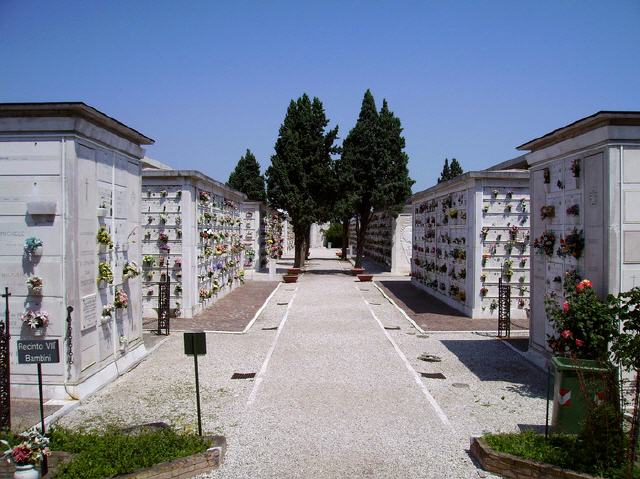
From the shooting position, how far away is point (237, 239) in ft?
Result: 74.1

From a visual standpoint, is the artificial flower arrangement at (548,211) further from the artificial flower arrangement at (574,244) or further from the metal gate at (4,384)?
the metal gate at (4,384)

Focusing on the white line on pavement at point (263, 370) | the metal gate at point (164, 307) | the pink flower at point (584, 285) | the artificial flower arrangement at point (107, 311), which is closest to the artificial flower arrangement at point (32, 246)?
the artificial flower arrangement at point (107, 311)

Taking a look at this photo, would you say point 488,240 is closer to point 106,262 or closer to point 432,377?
point 432,377

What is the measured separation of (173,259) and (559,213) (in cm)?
1005

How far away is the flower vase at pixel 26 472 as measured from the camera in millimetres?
4977

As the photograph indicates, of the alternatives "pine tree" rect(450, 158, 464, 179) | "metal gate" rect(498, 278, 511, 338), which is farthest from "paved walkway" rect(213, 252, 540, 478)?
"pine tree" rect(450, 158, 464, 179)

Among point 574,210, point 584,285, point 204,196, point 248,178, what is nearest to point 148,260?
point 204,196

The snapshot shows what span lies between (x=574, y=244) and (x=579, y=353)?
1.91 m

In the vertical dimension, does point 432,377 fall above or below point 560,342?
below

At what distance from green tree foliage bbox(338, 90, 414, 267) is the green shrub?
21.2 m

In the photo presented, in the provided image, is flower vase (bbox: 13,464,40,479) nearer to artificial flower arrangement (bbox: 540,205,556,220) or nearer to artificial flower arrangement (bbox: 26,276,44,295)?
artificial flower arrangement (bbox: 26,276,44,295)

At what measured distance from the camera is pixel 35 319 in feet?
25.1

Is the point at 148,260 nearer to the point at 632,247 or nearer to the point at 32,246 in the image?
the point at 32,246

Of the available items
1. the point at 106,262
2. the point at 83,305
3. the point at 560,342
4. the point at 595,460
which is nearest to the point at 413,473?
the point at 595,460
